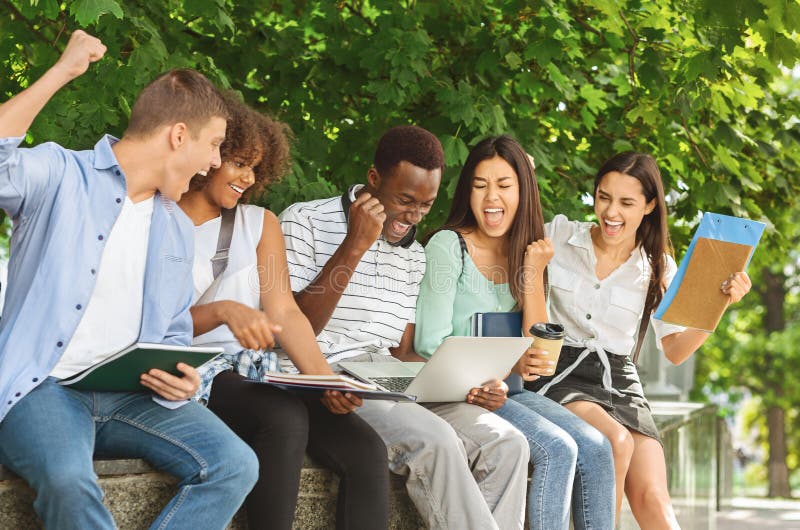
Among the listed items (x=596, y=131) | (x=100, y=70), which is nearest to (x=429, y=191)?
(x=100, y=70)

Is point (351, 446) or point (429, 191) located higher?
point (429, 191)

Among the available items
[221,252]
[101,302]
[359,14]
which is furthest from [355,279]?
[359,14]

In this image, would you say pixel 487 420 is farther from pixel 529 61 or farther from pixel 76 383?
pixel 529 61

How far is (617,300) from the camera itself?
4.56 metres

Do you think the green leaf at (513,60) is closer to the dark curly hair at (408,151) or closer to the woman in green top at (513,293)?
the woman in green top at (513,293)

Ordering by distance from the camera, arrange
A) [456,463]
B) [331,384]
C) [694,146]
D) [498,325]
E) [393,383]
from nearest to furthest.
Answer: [331,384], [456,463], [393,383], [498,325], [694,146]

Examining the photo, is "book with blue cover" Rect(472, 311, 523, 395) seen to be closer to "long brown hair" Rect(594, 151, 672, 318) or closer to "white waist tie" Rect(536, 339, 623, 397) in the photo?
"white waist tie" Rect(536, 339, 623, 397)

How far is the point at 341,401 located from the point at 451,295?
99 cm

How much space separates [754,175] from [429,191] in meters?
3.36

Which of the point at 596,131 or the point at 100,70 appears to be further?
the point at 596,131

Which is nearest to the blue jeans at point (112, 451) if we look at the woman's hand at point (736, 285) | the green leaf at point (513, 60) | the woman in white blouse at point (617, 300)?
the woman in white blouse at point (617, 300)

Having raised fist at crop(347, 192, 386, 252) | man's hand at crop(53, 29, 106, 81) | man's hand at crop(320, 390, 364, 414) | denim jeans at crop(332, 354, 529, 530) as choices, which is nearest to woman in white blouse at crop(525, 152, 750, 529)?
denim jeans at crop(332, 354, 529, 530)

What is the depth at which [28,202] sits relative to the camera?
2957 mm

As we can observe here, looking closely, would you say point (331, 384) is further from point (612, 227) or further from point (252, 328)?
point (612, 227)
